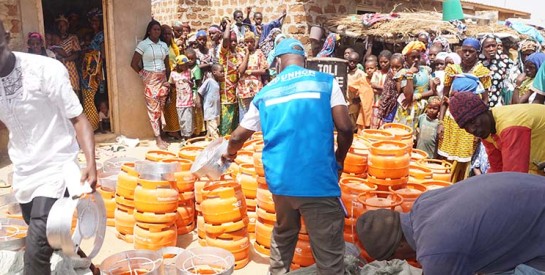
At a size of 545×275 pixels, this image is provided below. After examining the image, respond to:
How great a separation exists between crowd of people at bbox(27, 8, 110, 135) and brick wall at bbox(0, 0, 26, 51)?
0.52m

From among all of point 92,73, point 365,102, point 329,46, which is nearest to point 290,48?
point 365,102

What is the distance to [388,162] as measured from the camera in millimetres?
3814

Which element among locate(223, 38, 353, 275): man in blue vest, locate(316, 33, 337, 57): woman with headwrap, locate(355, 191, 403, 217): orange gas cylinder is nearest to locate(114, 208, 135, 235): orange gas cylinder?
locate(223, 38, 353, 275): man in blue vest

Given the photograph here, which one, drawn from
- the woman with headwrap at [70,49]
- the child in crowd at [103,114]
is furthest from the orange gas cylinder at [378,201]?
the child in crowd at [103,114]

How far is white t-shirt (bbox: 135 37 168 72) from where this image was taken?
7.53 m

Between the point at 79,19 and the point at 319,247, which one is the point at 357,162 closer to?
the point at 319,247

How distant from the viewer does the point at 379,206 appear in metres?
3.33

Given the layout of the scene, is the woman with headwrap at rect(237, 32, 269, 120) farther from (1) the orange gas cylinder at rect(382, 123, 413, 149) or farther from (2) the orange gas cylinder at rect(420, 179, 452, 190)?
(2) the orange gas cylinder at rect(420, 179, 452, 190)

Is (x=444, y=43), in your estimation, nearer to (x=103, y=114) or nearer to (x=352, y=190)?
(x=352, y=190)

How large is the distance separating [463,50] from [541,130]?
310 cm

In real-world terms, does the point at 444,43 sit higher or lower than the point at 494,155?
higher

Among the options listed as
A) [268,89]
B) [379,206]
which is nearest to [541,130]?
[379,206]

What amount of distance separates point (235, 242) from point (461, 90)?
3.33 metres

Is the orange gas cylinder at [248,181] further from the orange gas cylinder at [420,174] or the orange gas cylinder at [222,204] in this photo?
the orange gas cylinder at [420,174]
